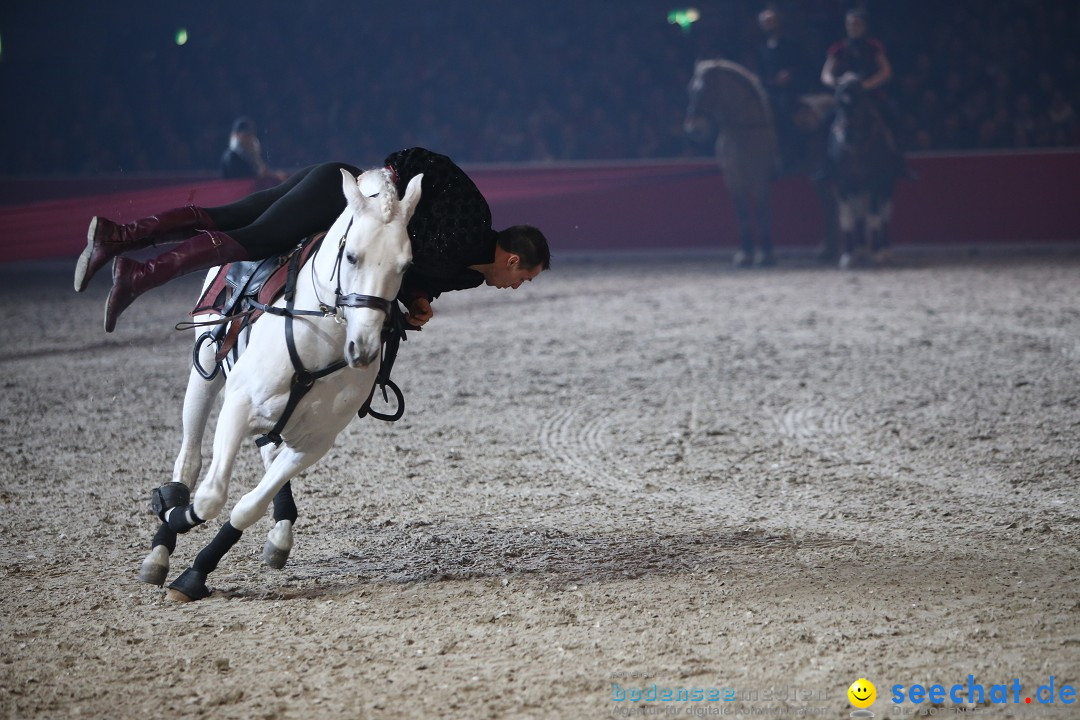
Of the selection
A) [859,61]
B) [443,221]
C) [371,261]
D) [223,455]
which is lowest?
[223,455]

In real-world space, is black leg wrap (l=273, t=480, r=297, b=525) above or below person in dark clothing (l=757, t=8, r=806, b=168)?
below

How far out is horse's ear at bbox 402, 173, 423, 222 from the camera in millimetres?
3338

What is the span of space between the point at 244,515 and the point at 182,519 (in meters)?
0.28

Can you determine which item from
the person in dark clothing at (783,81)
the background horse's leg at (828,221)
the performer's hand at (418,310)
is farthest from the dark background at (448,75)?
the performer's hand at (418,310)

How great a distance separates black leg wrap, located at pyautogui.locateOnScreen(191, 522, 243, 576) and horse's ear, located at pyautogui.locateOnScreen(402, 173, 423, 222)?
1.33 m

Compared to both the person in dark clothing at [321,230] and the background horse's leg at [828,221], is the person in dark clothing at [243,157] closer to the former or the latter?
the background horse's leg at [828,221]

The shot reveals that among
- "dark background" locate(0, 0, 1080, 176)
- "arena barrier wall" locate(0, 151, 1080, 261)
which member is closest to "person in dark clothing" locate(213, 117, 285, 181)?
"arena barrier wall" locate(0, 151, 1080, 261)

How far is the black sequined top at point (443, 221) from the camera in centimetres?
361

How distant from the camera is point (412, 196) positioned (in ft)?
11.0

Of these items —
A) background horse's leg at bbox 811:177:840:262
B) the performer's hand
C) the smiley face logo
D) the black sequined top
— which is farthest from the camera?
background horse's leg at bbox 811:177:840:262

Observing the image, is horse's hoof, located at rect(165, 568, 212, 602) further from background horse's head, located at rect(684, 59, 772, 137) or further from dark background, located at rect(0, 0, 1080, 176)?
dark background, located at rect(0, 0, 1080, 176)

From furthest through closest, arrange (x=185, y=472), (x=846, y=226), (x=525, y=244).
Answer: (x=846, y=226), (x=185, y=472), (x=525, y=244)

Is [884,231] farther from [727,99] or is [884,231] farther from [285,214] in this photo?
[285,214]

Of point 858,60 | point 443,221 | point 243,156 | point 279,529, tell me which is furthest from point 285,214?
point 858,60
